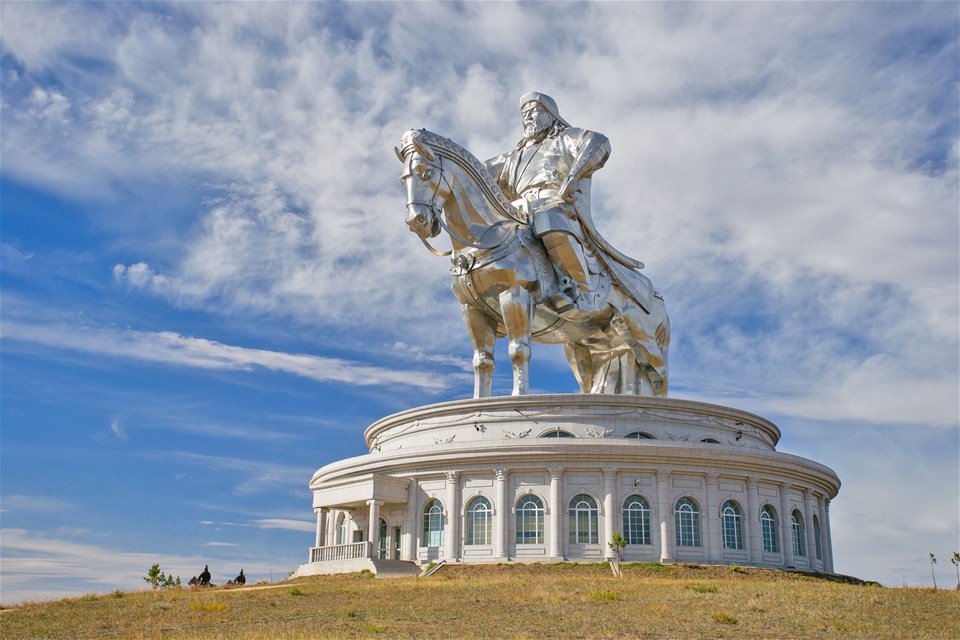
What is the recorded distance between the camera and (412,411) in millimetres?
34625

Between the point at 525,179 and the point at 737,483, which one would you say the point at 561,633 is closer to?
the point at 737,483

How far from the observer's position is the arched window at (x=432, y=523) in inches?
1237

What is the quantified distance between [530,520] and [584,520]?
1.72m

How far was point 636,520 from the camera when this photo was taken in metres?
30.2

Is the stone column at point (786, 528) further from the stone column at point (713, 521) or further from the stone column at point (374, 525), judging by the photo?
the stone column at point (374, 525)

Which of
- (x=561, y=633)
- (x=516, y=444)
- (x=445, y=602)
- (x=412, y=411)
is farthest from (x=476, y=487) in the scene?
(x=561, y=633)

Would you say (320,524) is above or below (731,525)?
above

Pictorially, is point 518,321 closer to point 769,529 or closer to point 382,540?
point 382,540

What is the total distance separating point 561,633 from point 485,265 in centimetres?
1679

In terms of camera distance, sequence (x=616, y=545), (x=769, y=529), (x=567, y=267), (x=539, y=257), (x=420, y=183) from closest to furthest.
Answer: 1. (x=616, y=545)
2. (x=420, y=183)
3. (x=769, y=529)
4. (x=539, y=257)
5. (x=567, y=267)

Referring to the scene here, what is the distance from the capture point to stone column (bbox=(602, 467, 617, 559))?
96.7 ft

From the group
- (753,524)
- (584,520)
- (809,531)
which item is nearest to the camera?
(584,520)

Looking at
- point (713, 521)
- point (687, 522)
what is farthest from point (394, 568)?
point (713, 521)

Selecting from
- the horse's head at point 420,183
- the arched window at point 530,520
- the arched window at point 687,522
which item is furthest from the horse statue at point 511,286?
the arched window at point 687,522
